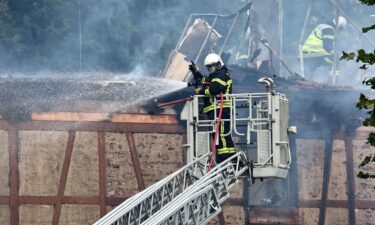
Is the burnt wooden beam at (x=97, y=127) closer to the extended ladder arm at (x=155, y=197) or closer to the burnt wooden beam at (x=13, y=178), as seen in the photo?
the burnt wooden beam at (x=13, y=178)

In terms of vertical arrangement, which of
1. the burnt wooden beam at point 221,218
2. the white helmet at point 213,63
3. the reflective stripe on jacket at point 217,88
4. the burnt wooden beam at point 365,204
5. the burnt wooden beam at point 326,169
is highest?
the white helmet at point 213,63

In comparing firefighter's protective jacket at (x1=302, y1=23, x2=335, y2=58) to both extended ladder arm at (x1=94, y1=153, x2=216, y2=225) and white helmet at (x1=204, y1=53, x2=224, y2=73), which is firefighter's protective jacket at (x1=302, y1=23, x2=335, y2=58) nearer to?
white helmet at (x1=204, y1=53, x2=224, y2=73)

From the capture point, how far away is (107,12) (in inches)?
1019

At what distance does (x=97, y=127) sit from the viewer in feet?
53.5

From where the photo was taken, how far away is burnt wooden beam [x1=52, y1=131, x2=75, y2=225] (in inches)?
632

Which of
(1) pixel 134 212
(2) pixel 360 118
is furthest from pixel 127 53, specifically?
(1) pixel 134 212

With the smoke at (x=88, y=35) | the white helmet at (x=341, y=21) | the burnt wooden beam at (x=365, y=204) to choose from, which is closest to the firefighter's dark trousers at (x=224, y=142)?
the burnt wooden beam at (x=365, y=204)

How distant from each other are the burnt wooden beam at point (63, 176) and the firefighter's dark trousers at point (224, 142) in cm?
366

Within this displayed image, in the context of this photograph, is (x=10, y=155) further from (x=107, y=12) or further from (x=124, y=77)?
(x=107, y=12)

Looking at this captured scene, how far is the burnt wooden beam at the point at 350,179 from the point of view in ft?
56.0

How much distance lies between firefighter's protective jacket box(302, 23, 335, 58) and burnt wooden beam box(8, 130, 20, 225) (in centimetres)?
840

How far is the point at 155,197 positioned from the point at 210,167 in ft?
2.51

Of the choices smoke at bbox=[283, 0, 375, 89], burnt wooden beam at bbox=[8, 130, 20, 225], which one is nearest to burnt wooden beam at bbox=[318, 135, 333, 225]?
smoke at bbox=[283, 0, 375, 89]

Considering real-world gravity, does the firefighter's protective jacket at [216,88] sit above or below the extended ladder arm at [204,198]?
above
